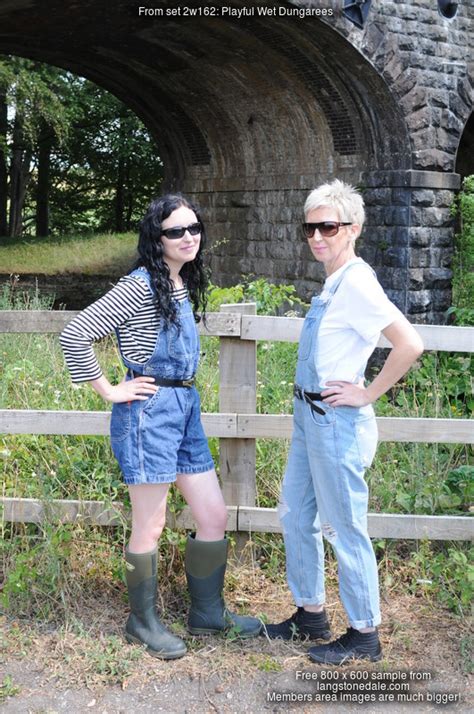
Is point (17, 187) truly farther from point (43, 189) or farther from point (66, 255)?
point (66, 255)

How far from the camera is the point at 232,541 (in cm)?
444

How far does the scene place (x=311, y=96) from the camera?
1083 cm

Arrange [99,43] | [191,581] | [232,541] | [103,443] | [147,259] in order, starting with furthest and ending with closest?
[99,43] < [103,443] < [232,541] < [191,581] < [147,259]

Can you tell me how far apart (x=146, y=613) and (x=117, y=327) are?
4.06 feet

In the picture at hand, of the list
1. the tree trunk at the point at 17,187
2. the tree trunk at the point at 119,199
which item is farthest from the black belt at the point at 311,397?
the tree trunk at the point at 119,199

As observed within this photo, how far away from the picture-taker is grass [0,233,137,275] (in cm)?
1962

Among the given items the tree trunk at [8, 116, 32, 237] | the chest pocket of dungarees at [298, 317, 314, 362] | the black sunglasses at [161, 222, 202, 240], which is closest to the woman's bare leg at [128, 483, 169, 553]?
the chest pocket of dungarees at [298, 317, 314, 362]

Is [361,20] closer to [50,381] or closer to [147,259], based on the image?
[50,381]

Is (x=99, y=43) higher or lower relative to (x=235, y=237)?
higher

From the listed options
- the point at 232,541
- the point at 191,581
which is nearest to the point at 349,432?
the point at 191,581

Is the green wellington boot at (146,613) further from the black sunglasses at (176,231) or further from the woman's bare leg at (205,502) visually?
the black sunglasses at (176,231)

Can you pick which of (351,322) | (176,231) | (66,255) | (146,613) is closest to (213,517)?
(146,613)

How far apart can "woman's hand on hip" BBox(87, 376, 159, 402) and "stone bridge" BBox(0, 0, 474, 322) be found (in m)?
5.73

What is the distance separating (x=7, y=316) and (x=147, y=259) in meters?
1.29
